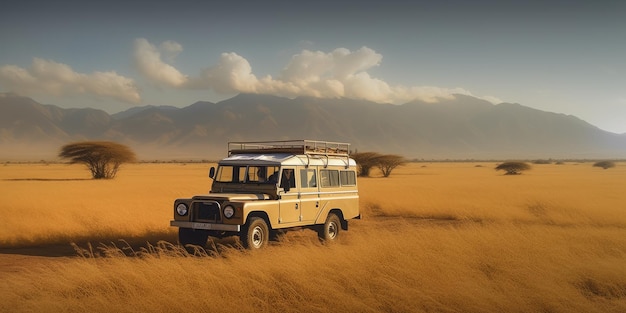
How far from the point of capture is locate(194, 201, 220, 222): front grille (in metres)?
12.3

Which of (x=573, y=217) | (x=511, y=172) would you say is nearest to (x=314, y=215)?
(x=573, y=217)

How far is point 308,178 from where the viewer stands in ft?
46.5

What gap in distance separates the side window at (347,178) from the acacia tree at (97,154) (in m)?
46.6

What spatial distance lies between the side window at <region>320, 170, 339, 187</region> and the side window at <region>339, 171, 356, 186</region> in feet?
0.96

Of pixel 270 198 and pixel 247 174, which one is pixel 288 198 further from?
pixel 247 174

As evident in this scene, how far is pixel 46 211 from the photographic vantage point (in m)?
21.1

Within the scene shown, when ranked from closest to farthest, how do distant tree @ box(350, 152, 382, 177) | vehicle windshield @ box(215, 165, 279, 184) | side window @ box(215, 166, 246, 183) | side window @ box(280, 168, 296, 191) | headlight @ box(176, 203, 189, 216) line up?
headlight @ box(176, 203, 189, 216), side window @ box(280, 168, 296, 191), vehicle windshield @ box(215, 165, 279, 184), side window @ box(215, 166, 246, 183), distant tree @ box(350, 152, 382, 177)

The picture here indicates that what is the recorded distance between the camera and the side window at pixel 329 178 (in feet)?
48.7

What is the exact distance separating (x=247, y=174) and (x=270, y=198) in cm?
105

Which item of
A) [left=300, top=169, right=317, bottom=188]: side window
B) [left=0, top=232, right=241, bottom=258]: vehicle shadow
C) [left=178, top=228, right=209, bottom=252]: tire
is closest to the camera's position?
[left=0, top=232, right=241, bottom=258]: vehicle shadow

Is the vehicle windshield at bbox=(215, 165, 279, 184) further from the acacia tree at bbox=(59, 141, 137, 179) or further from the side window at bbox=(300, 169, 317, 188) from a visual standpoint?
the acacia tree at bbox=(59, 141, 137, 179)

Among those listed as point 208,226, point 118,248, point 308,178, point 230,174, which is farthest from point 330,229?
point 118,248

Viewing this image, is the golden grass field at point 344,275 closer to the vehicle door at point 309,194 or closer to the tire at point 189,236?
the vehicle door at point 309,194

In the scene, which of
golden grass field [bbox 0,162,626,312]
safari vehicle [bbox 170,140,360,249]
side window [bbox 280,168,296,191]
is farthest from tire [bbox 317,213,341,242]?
side window [bbox 280,168,296,191]
